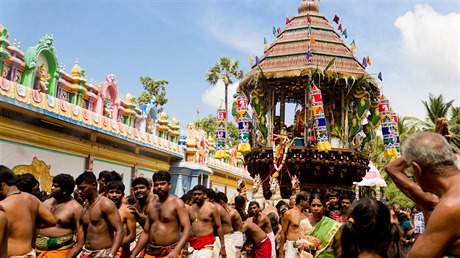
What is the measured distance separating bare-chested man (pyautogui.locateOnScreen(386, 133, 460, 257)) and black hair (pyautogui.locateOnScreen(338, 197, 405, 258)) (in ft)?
0.92

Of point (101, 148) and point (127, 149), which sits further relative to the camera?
point (127, 149)

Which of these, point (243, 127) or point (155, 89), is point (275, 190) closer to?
point (243, 127)

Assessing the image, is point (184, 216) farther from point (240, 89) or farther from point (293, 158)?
point (240, 89)

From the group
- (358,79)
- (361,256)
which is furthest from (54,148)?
(361,256)

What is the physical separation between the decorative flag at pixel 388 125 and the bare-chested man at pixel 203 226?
10.5 metres

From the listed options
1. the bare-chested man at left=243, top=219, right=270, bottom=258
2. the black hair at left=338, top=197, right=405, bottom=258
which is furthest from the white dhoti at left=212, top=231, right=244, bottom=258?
the black hair at left=338, top=197, right=405, bottom=258

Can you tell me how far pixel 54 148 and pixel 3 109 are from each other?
9.26 ft

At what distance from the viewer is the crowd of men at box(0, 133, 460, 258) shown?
2.66 m

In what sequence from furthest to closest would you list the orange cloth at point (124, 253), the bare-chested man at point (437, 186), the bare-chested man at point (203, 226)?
the bare-chested man at point (203, 226) < the orange cloth at point (124, 253) < the bare-chested man at point (437, 186)

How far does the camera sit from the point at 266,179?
53.8ft

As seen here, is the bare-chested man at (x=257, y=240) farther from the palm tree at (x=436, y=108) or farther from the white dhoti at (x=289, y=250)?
the palm tree at (x=436, y=108)

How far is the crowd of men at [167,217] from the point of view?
2664 millimetres

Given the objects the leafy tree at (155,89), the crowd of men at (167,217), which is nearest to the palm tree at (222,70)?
the leafy tree at (155,89)

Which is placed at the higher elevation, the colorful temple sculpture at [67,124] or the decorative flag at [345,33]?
the decorative flag at [345,33]
